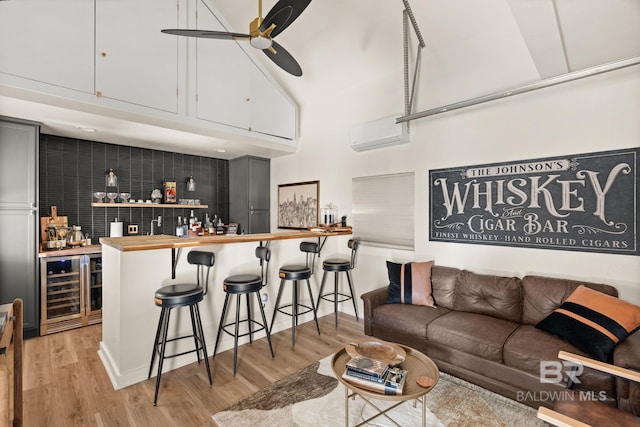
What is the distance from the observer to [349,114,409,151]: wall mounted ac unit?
141 inches

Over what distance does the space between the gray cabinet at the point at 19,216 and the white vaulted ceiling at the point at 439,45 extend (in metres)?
0.28

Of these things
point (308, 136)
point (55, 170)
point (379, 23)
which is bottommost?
point (55, 170)

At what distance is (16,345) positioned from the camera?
5.52 feet

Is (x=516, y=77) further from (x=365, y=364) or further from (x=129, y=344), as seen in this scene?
(x=129, y=344)

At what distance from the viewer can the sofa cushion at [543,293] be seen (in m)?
2.47

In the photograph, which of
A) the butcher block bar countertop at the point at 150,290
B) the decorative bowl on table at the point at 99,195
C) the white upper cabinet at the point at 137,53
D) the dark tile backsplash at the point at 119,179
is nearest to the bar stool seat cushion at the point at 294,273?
the butcher block bar countertop at the point at 150,290

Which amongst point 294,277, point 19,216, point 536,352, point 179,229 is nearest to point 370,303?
point 294,277

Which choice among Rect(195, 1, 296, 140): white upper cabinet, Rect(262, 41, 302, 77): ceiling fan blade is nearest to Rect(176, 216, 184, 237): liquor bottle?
Rect(195, 1, 296, 140): white upper cabinet

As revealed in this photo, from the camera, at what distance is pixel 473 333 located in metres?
2.44

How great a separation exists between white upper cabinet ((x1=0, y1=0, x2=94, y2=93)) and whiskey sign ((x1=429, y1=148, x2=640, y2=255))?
12.5 feet

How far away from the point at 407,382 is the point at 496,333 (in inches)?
43.5

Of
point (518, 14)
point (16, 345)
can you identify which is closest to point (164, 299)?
point (16, 345)

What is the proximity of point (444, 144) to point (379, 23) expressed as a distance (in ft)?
4.97

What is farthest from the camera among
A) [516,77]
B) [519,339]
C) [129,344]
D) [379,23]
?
[379,23]
